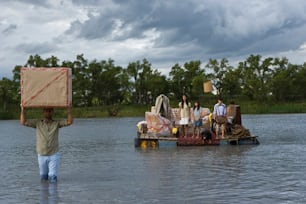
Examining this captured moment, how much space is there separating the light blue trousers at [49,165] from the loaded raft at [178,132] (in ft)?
34.0

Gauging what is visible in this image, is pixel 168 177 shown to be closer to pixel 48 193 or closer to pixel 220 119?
pixel 48 193

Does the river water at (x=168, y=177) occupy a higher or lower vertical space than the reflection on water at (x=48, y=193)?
higher

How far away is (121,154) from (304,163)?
24.6ft

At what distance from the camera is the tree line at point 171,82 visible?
3858 inches

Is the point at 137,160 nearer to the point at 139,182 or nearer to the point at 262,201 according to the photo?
the point at 139,182

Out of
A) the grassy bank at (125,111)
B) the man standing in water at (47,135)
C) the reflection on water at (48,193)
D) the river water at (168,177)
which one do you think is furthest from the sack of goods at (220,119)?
the grassy bank at (125,111)

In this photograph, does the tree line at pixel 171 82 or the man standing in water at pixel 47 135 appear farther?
the tree line at pixel 171 82

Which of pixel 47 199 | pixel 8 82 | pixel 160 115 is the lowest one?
pixel 47 199

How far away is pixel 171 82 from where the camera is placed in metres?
105

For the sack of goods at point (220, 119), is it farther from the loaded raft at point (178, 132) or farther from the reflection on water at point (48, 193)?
the reflection on water at point (48, 193)

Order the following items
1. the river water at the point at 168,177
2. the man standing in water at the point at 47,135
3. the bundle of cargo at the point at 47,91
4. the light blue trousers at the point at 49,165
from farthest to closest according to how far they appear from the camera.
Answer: the light blue trousers at the point at 49,165 < the man standing in water at the point at 47,135 < the bundle of cargo at the point at 47,91 < the river water at the point at 168,177

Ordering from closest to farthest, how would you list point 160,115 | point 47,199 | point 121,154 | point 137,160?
point 47,199 < point 137,160 < point 121,154 < point 160,115

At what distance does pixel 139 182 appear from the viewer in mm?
13305

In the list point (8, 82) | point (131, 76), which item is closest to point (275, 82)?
point (131, 76)
